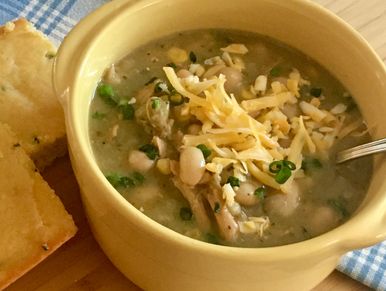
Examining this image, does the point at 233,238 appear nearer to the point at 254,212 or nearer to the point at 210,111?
the point at 254,212

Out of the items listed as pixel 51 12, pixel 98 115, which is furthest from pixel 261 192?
pixel 51 12

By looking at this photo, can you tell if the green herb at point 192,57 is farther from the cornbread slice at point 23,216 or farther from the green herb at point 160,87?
the cornbread slice at point 23,216

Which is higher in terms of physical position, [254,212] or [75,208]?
[254,212]

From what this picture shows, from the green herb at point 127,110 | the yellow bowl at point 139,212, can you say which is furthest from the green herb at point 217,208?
the green herb at point 127,110

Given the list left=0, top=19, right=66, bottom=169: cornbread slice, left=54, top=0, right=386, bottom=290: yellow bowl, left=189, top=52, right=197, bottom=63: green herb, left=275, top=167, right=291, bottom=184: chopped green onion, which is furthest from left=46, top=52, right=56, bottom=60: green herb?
left=275, top=167, right=291, bottom=184: chopped green onion

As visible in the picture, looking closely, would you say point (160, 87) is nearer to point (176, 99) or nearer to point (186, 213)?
point (176, 99)

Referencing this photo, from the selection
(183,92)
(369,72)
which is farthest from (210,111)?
(369,72)
